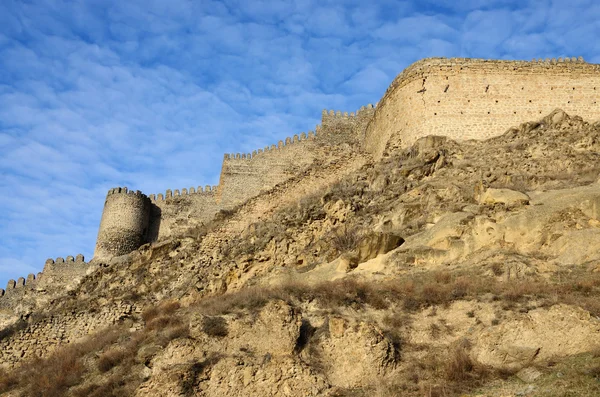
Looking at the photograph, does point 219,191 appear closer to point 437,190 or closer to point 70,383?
point 437,190

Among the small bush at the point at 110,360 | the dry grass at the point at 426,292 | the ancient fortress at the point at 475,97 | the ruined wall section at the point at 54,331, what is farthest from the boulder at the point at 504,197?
the ruined wall section at the point at 54,331

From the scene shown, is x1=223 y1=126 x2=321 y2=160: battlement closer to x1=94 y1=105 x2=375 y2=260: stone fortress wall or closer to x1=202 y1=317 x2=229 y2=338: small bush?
x1=94 y1=105 x2=375 y2=260: stone fortress wall

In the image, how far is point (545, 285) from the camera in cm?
1109

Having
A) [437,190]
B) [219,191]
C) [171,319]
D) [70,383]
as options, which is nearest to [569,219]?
[437,190]

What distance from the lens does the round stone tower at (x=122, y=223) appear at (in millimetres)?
31547

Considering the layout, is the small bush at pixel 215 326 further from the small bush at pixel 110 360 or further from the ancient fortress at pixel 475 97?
the ancient fortress at pixel 475 97

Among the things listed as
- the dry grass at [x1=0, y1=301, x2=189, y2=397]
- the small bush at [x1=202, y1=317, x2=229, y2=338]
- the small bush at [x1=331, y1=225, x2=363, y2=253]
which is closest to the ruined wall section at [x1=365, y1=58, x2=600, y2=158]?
the small bush at [x1=331, y1=225, x2=363, y2=253]

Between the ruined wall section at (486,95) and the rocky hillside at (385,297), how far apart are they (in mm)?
876

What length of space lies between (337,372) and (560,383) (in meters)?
3.30

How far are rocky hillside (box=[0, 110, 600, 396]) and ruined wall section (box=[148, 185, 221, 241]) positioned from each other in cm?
1052

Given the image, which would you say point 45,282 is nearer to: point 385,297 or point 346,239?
point 346,239

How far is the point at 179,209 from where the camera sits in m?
33.4

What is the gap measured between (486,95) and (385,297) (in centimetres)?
1295

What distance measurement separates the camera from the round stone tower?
3155 centimetres
